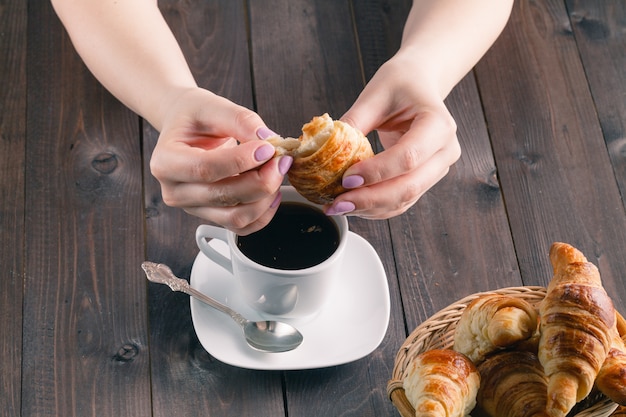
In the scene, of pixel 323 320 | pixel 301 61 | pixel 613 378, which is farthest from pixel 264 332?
pixel 301 61

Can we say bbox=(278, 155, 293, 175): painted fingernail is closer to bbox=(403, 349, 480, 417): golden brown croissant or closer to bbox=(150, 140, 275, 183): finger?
bbox=(150, 140, 275, 183): finger

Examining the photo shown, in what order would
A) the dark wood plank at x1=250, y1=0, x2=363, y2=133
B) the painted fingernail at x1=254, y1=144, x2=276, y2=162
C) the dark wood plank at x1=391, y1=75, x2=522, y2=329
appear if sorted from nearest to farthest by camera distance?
the painted fingernail at x1=254, y1=144, x2=276, y2=162 → the dark wood plank at x1=391, y1=75, x2=522, y2=329 → the dark wood plank at x1=250, y1=0, x2=363, y2=133

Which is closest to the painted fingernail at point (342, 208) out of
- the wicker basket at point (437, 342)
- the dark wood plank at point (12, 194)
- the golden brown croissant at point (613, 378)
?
the wicker basket at point (437, 342)

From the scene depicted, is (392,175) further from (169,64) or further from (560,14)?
(560,14)

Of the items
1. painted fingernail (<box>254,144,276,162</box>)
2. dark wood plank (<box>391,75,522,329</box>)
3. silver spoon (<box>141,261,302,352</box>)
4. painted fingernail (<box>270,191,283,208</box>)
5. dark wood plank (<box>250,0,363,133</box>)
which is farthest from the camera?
dark wood plank (<box>250,0,363,133</box>)

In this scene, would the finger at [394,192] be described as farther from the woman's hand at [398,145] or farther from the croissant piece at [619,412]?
the croissant piece at [619,412]

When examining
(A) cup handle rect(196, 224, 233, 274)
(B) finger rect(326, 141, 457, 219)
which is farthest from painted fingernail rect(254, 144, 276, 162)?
(A) cup handle rect(196, 224, 233, 274)

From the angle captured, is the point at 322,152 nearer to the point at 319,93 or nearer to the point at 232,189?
the point at 232,189

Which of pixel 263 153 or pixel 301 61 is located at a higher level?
pixel 263 153
